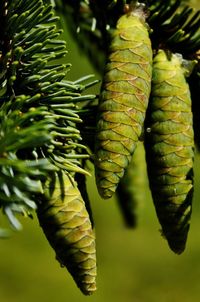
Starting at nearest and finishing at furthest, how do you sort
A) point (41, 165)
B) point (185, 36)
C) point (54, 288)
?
point (41, 165)
point (185, 36)
point (54, 288)

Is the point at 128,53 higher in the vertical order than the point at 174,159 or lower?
higher

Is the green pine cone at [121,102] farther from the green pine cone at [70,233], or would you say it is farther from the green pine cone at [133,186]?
the green pine cone at [133,186]

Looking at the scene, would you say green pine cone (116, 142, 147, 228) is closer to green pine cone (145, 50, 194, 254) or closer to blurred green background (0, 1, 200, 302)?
green pine cone (145, 50, 194, 254)

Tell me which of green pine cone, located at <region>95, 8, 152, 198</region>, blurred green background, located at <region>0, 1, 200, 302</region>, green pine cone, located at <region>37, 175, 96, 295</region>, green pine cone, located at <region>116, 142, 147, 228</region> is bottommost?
blurred green background, located at <region>0, 1, 200, 302</region>

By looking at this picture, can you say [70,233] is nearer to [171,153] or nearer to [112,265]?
[171,153]

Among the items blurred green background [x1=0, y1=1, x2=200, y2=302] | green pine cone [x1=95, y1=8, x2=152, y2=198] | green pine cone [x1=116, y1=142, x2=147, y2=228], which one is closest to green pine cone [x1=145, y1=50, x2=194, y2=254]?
green pine cone [x1=95, y1=8, x2=152, y2=198]

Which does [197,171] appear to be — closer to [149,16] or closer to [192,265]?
[192,265]

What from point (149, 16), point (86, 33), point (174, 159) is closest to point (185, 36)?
point (149, 16)
